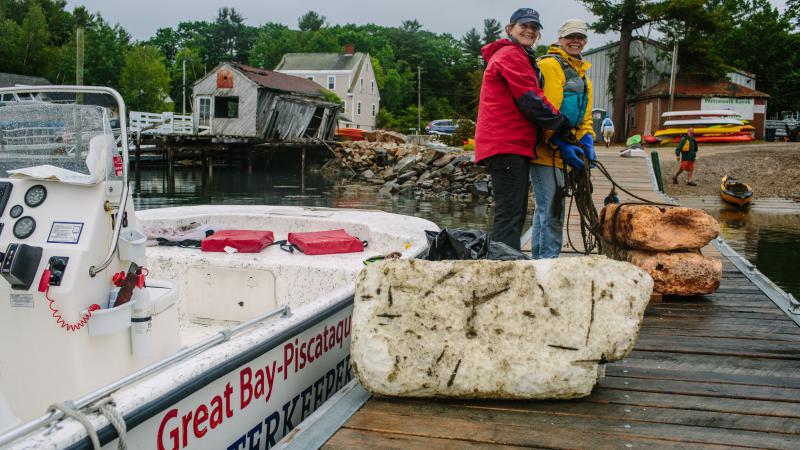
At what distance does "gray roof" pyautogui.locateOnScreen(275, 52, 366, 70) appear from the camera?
205 feet

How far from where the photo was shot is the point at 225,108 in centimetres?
4194

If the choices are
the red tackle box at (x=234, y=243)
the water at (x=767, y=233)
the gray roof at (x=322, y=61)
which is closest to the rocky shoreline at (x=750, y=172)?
the water at (x=767, y=233)

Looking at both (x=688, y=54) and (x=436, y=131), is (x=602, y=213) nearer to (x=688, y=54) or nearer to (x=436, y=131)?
(x=688, y=54)

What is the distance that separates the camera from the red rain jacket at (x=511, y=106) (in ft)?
13.6

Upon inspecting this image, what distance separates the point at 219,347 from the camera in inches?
105

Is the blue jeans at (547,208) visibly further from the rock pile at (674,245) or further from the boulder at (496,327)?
the boulder at (496,327)

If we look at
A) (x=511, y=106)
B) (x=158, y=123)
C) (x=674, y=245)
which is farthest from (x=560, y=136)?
(x=158, y=123)

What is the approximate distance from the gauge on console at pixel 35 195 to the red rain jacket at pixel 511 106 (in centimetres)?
256

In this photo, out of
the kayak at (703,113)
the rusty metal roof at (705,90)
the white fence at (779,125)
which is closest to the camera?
the kayak at (703,113)

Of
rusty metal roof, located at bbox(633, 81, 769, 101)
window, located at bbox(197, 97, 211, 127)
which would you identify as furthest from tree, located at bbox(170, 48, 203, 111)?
rusty metal roof, located at bbox(633, 81, 769, 101)

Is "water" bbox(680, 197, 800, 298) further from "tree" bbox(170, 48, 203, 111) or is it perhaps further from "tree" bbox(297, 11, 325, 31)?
"tree" bbox(297, 11, 325, 31)

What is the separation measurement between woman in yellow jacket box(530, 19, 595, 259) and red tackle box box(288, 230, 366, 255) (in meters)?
1.34

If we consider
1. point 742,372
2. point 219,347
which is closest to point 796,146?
point 742,372

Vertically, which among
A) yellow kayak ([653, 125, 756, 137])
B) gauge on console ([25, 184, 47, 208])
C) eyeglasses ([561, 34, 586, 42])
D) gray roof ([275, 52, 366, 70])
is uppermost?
gray roof ([275, 52, 366, 70])
